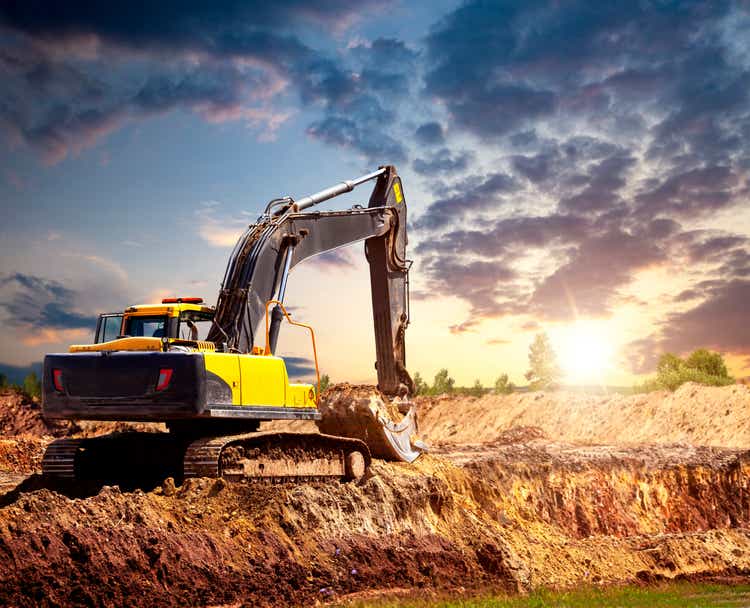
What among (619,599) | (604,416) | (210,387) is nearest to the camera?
(210,387)

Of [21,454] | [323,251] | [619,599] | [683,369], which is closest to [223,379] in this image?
[323,251]

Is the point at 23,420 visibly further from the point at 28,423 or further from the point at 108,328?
the point at 108,328

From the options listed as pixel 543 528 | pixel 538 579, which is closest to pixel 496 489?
pixel 543 528

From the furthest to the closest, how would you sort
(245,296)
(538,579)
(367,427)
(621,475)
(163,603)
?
(621,475), (367,427), (538,579), (245,296), (163,603)

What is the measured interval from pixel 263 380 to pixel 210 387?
106 cm

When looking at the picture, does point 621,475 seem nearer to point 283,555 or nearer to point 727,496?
point 727,496

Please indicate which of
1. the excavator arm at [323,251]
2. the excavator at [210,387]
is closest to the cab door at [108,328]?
the excavator at [210,387]

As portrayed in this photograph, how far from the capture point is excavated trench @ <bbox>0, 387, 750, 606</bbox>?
9.26 meters

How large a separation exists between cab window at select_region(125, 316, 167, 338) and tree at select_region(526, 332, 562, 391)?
56.0 meters

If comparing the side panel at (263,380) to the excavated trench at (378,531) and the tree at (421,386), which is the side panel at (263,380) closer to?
the excavated trench at (378,531)

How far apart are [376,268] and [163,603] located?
373 inches

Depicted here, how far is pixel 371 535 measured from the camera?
1247 cm

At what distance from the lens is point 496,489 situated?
17422 millimetres

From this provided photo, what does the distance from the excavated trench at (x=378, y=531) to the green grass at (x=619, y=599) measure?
602mm
